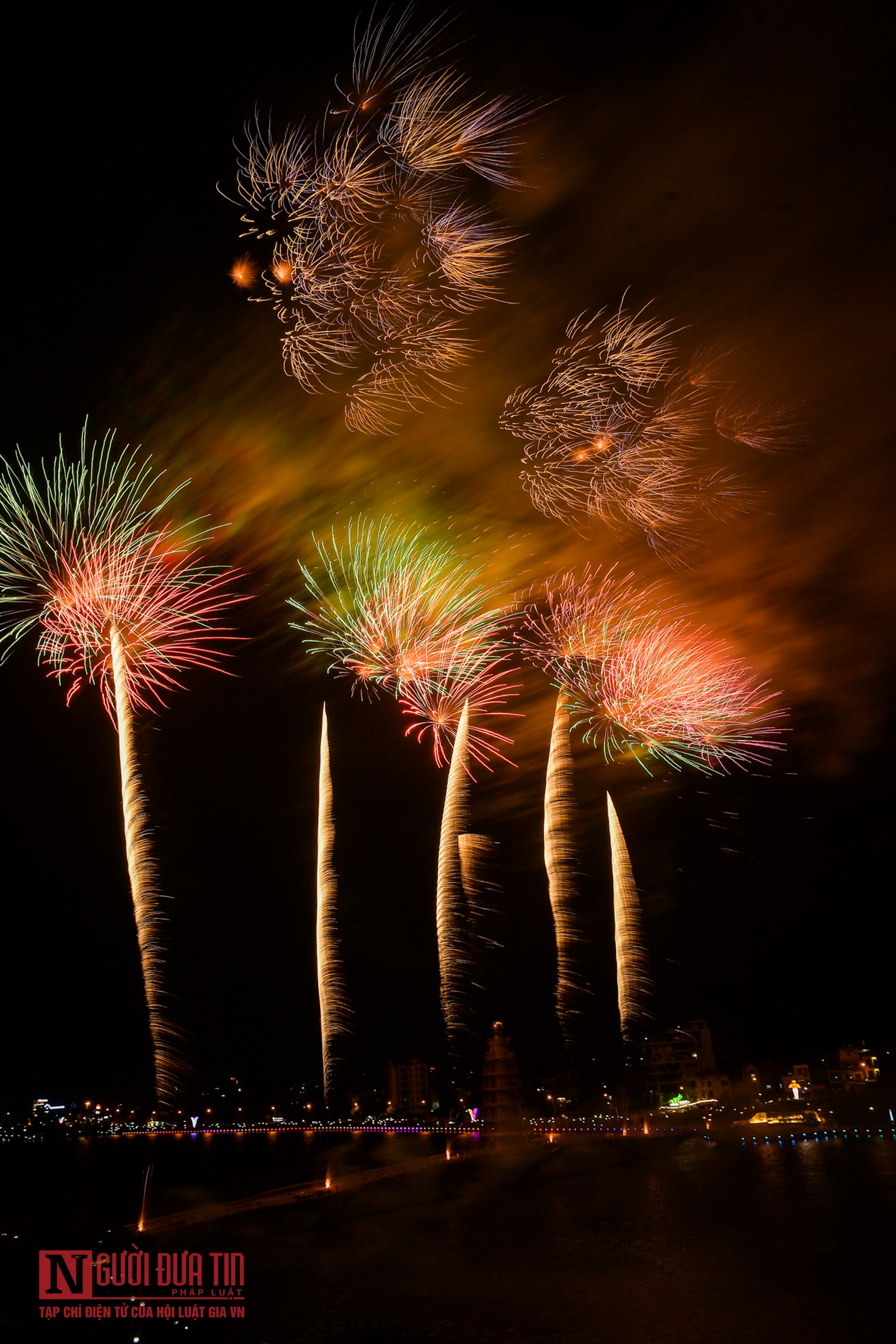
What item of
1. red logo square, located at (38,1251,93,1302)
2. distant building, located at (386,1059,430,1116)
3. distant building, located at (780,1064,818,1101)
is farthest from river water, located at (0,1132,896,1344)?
distant building, located at (386,1059,430,1116)

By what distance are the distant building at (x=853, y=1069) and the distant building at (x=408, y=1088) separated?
35.7m

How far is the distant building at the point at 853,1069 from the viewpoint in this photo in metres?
80.5

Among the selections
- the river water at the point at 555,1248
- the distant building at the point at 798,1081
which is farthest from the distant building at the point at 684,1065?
the river water at the point at 555,1248

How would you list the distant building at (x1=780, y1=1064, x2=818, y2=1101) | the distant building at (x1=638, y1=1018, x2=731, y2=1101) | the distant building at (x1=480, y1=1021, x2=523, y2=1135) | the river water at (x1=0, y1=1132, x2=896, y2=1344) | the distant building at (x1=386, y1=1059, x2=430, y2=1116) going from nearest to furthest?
the river water at (x1=0, y1=1132, x2=896, y2=1344)
the distant building at (x1=480, y1=1021, x2=523, y2=1135)
the distant building at (x1=780, y1=1064, x2=818, y2=1101)
the distant building at (x1=638, y1=1018, x2=731, y2=1101)
the distant building at (x1=386, y1=1059, x2=430, y2=1116)

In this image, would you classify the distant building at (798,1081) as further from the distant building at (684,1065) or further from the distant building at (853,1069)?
the distant building at (853,1069)

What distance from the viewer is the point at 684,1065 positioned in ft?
241

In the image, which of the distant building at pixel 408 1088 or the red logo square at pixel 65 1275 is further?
the distant building at pixel 408 1088

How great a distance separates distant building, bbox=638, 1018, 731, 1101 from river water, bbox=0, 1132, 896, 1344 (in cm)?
2899

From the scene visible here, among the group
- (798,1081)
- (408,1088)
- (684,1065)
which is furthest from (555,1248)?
(408,1088)

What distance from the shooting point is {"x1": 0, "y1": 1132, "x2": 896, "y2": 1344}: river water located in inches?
555

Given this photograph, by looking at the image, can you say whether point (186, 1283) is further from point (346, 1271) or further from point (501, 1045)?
point (501, 1045)

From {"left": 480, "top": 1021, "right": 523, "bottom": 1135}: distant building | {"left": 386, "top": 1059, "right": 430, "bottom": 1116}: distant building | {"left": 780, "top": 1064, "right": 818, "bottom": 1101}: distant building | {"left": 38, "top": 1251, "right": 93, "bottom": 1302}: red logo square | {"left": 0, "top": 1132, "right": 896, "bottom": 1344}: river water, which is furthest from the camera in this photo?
{"left": 386, "top": 1059, "right": 430, "bottom": 1116}: distant building

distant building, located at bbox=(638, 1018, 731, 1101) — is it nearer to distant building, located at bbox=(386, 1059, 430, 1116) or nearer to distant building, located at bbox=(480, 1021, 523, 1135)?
distant building, located at bbox=(386, 1059, 430, 1116)

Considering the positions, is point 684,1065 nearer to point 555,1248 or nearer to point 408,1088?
point 408,1088
